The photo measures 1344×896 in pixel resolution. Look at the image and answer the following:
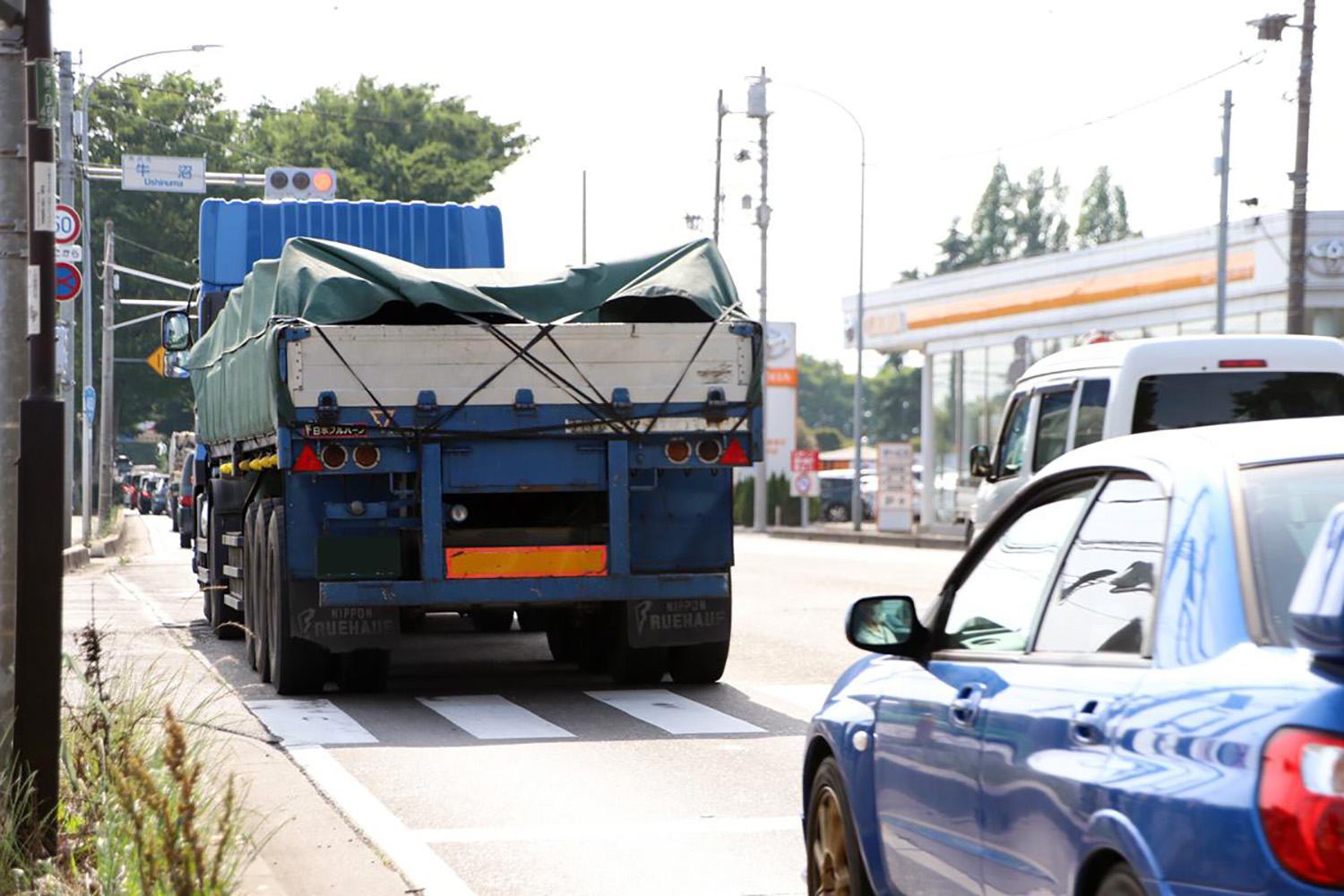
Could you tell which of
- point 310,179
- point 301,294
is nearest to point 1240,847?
point 301,294

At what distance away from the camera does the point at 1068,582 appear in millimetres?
4867

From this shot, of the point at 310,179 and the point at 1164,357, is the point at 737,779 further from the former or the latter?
the point at 310,179

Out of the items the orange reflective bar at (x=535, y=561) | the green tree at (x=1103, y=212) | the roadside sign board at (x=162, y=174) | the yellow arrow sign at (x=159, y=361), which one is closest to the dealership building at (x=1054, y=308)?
the roadside sign board at (x=162, y=174)

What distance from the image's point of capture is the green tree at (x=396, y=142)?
7956 cm

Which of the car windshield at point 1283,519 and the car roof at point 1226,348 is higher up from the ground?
the car roof at point 1226,348

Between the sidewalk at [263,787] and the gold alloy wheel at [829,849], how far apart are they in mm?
1754

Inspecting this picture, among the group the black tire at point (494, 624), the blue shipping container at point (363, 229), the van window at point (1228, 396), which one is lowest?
the black tire at point (494, 624)

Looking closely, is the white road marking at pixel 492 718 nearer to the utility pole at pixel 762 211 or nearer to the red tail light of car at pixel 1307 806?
the red tail light of car at pixel 1307 806

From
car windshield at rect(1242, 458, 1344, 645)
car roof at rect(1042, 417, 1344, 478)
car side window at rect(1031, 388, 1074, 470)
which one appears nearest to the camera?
car windshield at rect(1242, 458, 1344, 645)

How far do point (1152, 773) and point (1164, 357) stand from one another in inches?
463

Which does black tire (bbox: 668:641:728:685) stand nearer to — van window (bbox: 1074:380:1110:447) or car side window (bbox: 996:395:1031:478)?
van window (bbox: 1074:380:1110:447)

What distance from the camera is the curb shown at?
42.8m

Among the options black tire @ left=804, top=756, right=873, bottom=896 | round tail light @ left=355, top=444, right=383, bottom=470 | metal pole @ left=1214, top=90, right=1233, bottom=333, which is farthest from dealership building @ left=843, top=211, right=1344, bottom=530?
black tire @ left=804, top=756, right=873, bottom=896

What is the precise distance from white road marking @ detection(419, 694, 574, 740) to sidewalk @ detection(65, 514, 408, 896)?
45.8 inches
